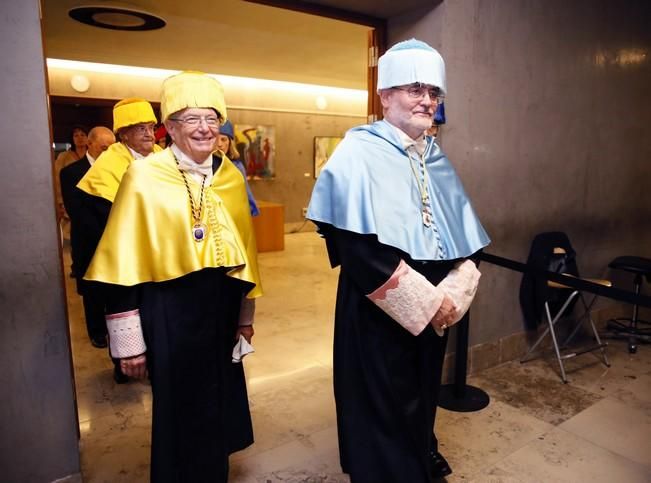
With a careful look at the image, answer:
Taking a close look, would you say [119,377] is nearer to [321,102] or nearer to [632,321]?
[632,321]

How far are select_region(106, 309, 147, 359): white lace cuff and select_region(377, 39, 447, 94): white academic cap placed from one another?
1294 mm

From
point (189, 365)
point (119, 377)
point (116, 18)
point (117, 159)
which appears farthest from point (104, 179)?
point (116, 18)

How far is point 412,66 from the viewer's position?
1818 mm

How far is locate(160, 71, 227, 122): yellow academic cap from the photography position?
5.81 feet

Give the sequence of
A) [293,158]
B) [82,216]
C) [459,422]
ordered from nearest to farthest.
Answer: [459,422] → [82,216] → [293,158]

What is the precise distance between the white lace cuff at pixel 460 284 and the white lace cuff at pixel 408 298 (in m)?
0.13

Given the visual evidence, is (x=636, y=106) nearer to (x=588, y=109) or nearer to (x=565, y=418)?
(x=588, y=109)

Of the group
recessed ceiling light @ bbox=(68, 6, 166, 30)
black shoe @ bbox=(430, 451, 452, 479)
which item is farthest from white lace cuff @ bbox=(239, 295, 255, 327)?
recessed ceiling light @ bbox=(68, 6, 166, 30)

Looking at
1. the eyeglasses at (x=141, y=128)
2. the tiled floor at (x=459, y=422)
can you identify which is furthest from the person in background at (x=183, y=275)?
the eyeglasses at (x=141, y=128)

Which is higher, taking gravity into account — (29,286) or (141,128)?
(141,128)

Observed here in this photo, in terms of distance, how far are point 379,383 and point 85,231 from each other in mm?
2383

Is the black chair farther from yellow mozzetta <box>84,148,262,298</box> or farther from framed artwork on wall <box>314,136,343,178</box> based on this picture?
framed artwork on wall <box>314,136,343,178</box>

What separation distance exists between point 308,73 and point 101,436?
316 inches

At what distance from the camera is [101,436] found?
2.80 meters
